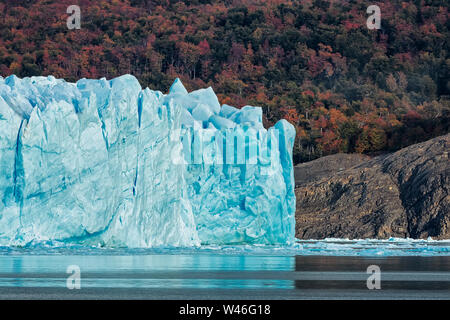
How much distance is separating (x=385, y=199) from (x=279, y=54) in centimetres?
5256

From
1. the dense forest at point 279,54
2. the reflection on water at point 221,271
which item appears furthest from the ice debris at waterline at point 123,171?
the dense forest at point 279,54

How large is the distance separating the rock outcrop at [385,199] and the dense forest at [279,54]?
898 inches

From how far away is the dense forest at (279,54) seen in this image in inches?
3580

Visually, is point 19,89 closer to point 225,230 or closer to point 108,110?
point 108,110

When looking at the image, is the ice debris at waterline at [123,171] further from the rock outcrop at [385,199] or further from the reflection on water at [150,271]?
the rock outcrop at [385,199]

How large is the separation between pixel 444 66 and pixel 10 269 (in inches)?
3257

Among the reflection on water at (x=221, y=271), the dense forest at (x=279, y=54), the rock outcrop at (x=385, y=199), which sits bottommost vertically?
the reflection on water at (x=221, y=271)

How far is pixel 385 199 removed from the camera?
57.0 meters

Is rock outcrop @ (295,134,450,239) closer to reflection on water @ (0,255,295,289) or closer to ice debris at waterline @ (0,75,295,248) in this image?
ice debris at waterline @ (0,75,295,248)

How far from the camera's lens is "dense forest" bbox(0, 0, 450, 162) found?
90938mm

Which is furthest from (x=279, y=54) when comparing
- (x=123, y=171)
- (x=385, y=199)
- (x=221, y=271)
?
(x=221, y=271)

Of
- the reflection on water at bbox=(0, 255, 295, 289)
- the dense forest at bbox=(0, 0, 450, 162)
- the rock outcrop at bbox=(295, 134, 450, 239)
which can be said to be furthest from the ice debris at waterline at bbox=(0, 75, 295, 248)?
the dense forest at bbox=(0, 0, 450, 162)

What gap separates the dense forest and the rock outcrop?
22.8 meters

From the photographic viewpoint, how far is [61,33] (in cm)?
10319
